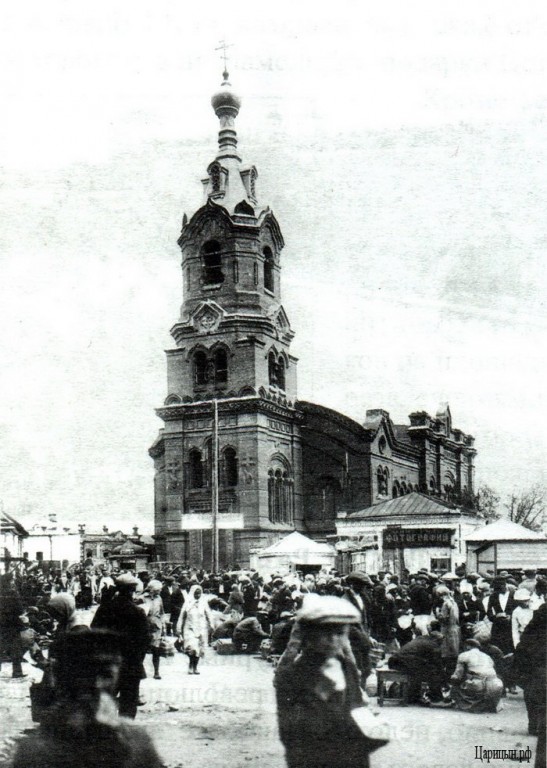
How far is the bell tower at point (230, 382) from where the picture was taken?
134ft

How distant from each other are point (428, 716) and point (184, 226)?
36169 mm

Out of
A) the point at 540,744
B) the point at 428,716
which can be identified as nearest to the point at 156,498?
the point at 428,716

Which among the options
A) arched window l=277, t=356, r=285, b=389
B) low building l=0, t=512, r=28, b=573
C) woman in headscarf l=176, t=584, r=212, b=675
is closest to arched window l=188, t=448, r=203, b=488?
arched window l=277, t=356, r=285, b=389

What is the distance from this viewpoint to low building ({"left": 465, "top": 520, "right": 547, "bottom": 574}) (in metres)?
25.2

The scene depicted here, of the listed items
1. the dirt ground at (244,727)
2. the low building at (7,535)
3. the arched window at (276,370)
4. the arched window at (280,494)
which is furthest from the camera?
the arched window at (276,370)

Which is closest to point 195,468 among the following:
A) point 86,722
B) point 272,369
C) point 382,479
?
point 272,369

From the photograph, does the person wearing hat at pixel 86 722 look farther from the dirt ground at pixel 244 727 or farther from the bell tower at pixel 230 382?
the bell tower at pixel 230 382

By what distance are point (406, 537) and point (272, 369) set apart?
16.4 m

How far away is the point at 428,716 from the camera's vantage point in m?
10.7

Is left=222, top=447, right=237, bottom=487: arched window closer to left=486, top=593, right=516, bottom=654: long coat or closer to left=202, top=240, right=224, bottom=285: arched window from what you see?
left=202, top=240, right=224, bottom=285: arched window

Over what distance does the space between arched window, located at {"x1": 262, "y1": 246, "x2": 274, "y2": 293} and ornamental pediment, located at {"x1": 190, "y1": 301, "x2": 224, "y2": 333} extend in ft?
11.7

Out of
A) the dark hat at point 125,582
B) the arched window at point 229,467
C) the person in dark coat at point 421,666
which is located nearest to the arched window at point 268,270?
A: the arched window at point 229,467

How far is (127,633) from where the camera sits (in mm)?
8023

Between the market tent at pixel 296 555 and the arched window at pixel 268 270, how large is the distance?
17358mm
